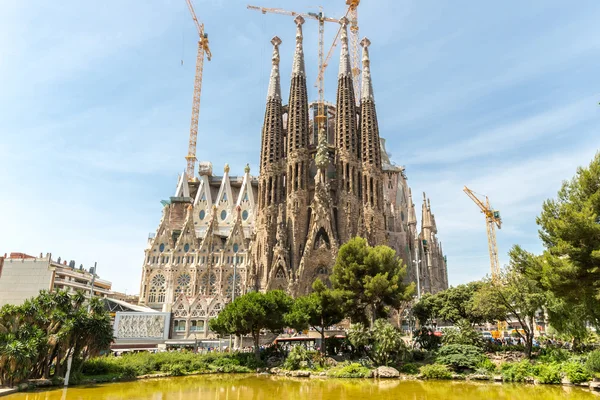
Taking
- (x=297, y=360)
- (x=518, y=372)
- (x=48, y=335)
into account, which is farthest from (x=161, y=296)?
(x=518, y=372)

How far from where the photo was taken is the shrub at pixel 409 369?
29.0m

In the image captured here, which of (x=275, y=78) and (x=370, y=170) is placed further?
(x=275, y=78)

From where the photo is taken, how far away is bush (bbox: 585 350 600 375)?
22656 millimetres

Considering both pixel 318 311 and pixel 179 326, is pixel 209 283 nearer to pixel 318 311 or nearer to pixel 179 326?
pixel 179 326

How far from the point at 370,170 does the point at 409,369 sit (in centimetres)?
3701

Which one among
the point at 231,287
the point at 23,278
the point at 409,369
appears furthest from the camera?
the point at 231,287

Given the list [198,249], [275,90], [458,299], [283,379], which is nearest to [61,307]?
[283,379]

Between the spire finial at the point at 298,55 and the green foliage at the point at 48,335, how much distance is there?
50.3m

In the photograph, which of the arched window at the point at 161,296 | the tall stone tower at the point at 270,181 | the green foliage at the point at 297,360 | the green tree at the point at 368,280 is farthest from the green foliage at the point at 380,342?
the arched window at the point at 161,296

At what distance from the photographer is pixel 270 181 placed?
Result: 208 feet

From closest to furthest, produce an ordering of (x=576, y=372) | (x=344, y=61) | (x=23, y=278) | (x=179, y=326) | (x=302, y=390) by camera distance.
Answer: (x=302, y=390) → (x=576, y=372) → (x=23, y=278) → (x=179, y=326) → (x=344, y=61)

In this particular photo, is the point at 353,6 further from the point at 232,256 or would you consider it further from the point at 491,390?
the point at 491,390

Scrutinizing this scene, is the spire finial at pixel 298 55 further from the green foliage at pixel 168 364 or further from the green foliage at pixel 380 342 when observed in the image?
the green foliage at pixel 168 364

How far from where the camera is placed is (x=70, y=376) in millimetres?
24969
